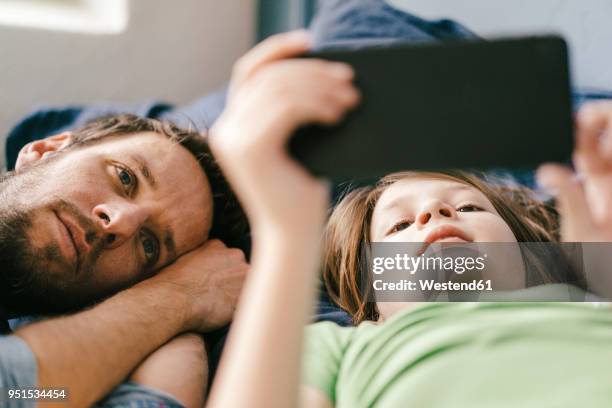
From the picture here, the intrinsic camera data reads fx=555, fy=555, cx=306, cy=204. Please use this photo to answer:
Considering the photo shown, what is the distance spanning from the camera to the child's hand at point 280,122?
1.25 feet

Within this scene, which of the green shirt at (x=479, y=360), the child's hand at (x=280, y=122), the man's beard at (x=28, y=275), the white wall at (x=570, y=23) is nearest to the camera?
the child's hand at (x=280, y=122)

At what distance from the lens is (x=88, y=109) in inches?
50.3

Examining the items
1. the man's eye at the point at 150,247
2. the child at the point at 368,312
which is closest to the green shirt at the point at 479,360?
the child at the point at 368,312

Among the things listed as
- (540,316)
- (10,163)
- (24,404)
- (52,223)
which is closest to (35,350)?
(24,404)

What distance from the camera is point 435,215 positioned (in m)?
0.73

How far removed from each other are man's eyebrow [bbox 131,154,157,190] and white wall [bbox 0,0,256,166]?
62 centimetres

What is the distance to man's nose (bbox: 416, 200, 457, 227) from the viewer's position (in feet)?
2.39

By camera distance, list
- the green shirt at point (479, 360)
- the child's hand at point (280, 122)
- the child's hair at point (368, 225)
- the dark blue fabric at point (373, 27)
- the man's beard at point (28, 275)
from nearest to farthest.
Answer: the child's hand at point (280, 122) < the green shirt at point (479, 360) < the man's beard at point (28, 275) < the child's hair at point (368, 225) < the dark blue fabric at point (373, 27)

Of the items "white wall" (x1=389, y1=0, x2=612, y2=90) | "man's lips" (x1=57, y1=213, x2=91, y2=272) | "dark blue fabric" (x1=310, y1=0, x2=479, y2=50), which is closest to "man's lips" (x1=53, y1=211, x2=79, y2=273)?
"man's lips" (x1=57, y1=213, x2=91, y2=272)

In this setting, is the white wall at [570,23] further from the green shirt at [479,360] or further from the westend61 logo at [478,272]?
the green shirt at [479,360]

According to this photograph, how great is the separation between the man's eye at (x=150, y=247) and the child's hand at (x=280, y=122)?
46 cm

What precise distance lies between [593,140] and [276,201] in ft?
1.18

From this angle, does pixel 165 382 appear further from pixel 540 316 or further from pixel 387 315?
pixel 540 316

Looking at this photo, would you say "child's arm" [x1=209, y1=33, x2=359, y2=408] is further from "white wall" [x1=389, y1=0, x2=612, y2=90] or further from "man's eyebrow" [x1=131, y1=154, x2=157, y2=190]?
"white wall" [x1=389, y1=0, x2=612, y2=90]
